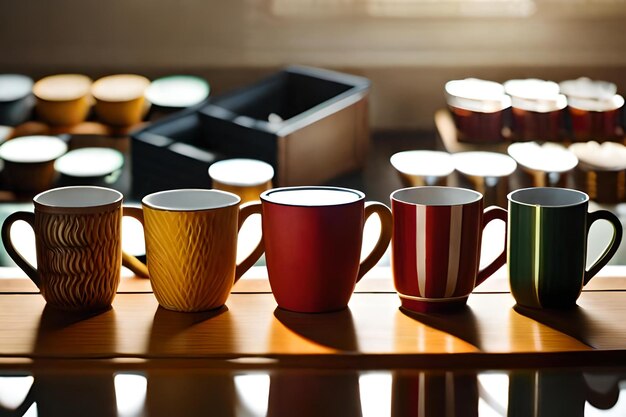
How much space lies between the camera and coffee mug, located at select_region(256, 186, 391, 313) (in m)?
0.45

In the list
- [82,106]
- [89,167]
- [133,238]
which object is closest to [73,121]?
[82,106]

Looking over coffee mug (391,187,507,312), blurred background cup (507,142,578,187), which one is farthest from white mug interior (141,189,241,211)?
blurred background cup (507,142,578,187)

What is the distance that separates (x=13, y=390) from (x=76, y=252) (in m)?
0.09

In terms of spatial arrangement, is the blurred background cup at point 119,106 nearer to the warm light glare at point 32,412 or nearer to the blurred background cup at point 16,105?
the blurred background cup at point 16,105

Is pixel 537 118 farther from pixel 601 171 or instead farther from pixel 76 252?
pixel 76 252

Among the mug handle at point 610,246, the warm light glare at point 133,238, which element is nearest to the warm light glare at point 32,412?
the warm light glare at point 133,238

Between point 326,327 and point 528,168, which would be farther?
point 528,168

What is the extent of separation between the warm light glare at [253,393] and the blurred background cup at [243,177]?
0.34 m

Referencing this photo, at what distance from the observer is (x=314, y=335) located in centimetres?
45

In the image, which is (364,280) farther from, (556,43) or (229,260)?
(556,43)

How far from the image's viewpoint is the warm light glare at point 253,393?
37 centimetres

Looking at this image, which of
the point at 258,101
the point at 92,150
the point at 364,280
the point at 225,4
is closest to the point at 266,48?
the point at 225,4

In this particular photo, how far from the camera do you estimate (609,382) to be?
0.41 metres

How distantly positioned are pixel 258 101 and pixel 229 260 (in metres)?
0.62
